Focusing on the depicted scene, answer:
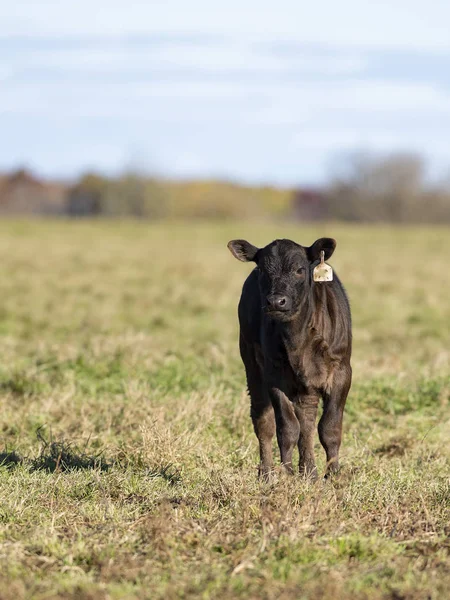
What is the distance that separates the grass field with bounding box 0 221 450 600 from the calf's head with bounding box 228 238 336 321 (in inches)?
41.7

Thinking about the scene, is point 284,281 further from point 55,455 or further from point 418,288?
point 418,288

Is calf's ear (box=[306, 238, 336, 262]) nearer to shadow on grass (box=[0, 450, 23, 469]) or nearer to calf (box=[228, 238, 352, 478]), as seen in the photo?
calf (box=[228, 238, 352, 478])

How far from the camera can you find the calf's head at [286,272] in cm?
598

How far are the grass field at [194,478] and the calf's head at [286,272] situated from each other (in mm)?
1060

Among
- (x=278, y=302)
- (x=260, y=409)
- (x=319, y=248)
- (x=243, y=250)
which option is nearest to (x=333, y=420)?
(x=260, y=409)

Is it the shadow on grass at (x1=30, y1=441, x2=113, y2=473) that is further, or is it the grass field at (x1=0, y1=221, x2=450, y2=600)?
the shadow on grass at (x1=30, y1=441, x2=113, y2=473)

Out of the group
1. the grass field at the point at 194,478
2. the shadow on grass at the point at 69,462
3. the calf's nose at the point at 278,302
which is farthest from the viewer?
the shadow on grass at the point at 69,462

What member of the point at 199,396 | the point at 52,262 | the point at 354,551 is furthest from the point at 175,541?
the point at 52,262

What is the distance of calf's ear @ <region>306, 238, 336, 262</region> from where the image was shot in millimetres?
6234

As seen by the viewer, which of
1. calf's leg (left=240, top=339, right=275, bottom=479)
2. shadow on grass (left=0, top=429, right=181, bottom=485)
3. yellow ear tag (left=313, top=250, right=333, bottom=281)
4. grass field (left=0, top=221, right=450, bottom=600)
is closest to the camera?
grass field (left=0, top=221, right=450, bottom=600)

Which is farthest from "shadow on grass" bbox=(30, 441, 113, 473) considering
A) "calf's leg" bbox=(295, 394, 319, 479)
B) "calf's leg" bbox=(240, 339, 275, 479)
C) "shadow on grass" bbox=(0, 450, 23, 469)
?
"calf's leg" bbox=(295, 394, 319, 479)

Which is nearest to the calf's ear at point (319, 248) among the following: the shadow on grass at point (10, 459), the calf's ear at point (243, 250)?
the calf's ear at point (243, 250)

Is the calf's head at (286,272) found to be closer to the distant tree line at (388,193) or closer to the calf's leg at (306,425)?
the calf's leg at (306,425)

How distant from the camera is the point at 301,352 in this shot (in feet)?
20.3
